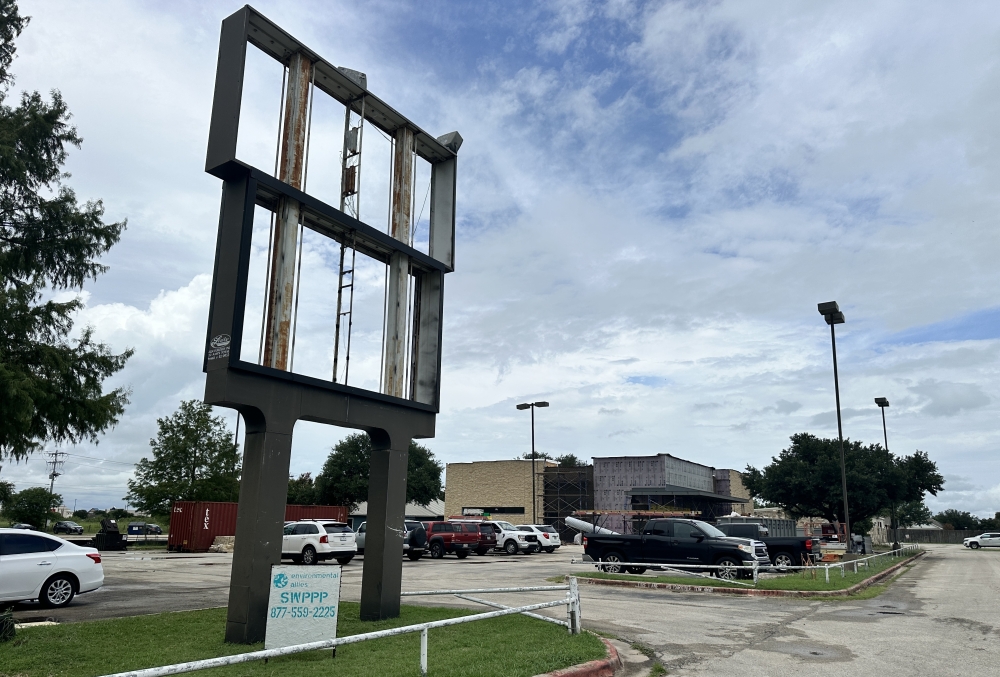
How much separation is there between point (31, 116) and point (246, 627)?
17581 millimetres

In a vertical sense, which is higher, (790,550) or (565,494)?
(565,494)

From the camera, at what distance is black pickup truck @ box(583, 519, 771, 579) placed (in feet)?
72.5

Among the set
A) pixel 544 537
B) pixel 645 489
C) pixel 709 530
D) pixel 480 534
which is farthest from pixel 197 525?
pixel 645 489

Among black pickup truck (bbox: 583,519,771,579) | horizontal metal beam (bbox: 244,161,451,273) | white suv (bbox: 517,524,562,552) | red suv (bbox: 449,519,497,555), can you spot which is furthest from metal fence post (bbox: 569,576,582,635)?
white suv (bbox: 517,524,562,552)

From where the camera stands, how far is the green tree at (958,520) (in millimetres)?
122375

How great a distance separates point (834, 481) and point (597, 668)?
4251 centimetres

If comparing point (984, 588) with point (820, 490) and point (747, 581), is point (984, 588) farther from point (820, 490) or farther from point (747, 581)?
point (820, 490)

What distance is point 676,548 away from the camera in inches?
914

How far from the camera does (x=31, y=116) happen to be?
2086cm

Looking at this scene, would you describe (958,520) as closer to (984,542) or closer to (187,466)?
(984,542)

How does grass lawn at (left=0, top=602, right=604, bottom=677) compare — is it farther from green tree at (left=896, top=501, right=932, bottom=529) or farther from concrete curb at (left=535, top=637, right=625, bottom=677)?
green tree at (left=896, top=501, right=932, bottom=529)

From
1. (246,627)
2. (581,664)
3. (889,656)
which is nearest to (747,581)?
(889,656)

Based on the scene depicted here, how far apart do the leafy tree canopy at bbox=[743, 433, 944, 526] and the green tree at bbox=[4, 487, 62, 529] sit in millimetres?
54366

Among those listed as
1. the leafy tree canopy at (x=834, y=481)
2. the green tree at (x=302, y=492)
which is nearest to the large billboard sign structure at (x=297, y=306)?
the leafy tree canopy at (x=834, y=481)
